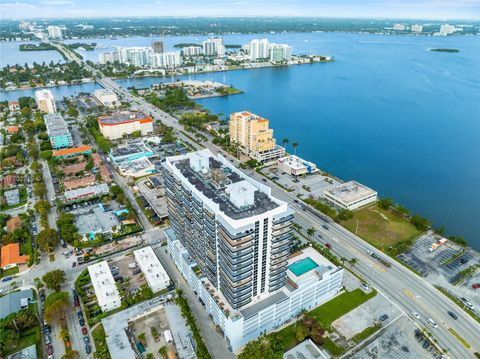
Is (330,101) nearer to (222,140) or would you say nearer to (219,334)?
(222,140)

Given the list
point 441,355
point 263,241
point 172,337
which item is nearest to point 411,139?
point 441,355

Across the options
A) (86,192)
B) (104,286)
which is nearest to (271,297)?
(104,286)

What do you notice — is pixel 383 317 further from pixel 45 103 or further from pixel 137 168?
pixel 45 103

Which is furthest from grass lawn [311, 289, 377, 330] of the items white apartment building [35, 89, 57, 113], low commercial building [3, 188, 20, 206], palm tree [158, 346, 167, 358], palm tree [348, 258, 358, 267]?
white apartment building [35, 89, 57, 113]

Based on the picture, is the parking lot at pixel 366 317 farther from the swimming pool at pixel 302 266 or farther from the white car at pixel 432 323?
the swimming pool at pixel 302 266

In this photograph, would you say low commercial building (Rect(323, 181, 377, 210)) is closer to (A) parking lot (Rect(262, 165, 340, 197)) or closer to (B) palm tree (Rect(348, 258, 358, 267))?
(A) parking lot (Rect(262, 165, 340, 197))

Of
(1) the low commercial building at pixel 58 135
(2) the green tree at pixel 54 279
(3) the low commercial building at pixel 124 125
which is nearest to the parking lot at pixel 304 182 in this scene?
(3) the low commercial building at pixel 124 125
